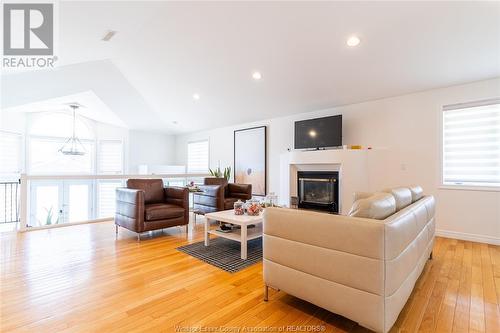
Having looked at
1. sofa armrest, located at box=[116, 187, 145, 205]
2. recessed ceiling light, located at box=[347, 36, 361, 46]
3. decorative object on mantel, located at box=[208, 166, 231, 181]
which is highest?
recessed ceiling light, located at box=[347, 36, 361, 46]

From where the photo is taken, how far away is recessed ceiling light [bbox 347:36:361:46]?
10.3 feet

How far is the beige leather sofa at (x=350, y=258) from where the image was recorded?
1.40 meters

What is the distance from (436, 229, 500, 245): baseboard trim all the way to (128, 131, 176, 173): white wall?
807 centimetres

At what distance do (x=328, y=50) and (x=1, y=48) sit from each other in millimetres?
4476

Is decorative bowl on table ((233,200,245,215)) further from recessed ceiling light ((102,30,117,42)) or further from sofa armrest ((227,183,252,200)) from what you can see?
recessed ceiling light ((102,30,117,42))

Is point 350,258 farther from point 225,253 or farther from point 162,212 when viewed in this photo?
point 162,212

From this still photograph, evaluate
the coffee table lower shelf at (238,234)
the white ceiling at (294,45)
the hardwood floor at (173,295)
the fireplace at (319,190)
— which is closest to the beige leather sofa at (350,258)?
the hardwood floor at (173,295)

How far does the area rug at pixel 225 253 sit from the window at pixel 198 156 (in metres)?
4.73

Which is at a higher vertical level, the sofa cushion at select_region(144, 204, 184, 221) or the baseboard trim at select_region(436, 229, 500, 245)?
the sofa cushion at select_region(144, 204, 184, 221)

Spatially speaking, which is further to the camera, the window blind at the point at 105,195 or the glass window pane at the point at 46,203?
the window blind at the point at 105,195

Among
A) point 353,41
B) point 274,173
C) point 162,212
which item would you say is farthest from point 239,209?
point 274,173

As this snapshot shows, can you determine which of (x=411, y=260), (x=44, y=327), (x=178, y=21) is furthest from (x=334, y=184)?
(x=44, y=327)

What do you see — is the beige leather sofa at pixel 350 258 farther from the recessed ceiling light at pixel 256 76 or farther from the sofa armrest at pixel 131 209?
the recessed ceiling light at pixel 256 76

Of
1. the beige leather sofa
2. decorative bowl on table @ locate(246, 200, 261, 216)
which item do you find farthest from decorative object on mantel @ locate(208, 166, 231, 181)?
the beige leather sofa
